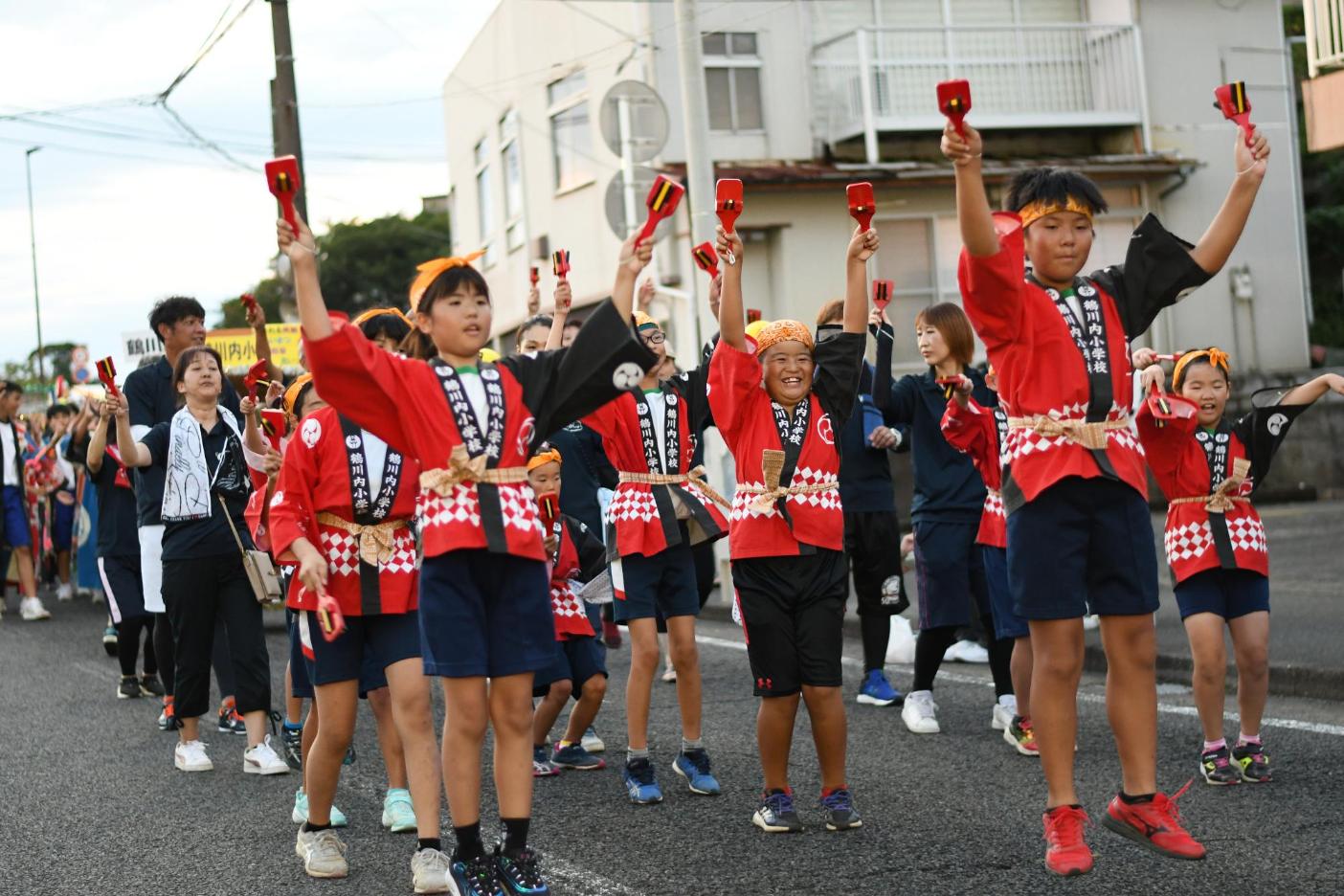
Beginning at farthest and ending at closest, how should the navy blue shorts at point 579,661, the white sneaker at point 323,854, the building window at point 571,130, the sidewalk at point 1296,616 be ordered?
the building window at point 571,130
the sidewalk at point 1296,616
the navy blue shorts at point 579,661
the white sneaker at point 323,854

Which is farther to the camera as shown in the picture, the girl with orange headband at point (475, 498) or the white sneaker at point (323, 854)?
the white sneaker at point (323, 854)

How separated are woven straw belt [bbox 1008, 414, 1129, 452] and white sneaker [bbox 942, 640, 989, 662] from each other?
19.0 ft

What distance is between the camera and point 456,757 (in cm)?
489

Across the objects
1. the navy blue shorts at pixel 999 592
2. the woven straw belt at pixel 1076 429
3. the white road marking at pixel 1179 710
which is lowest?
the white road marking at pixel 1179 710

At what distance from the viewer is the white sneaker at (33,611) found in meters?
16.0

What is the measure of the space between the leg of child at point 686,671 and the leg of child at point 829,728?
0.92 m

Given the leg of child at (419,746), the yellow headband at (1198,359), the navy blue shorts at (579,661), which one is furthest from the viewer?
the navy blue shorts at (579,661)

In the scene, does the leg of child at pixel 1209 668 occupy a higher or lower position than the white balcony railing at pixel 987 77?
lower

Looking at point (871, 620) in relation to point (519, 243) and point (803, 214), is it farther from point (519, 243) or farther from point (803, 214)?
point (519, 243)

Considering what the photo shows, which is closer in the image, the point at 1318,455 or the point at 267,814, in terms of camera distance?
the point at 267,814

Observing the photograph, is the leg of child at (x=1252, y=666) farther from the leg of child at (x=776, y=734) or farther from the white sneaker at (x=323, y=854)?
the white sneaker at (x=323, y=854)

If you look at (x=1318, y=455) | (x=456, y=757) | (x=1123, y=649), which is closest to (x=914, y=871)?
(x=1123, y=649)

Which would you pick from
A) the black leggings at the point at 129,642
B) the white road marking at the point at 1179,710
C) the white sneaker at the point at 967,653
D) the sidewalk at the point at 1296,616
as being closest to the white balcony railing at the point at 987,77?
the sidewalk at the point at 1296,616

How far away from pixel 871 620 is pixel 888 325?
2.51 meters
